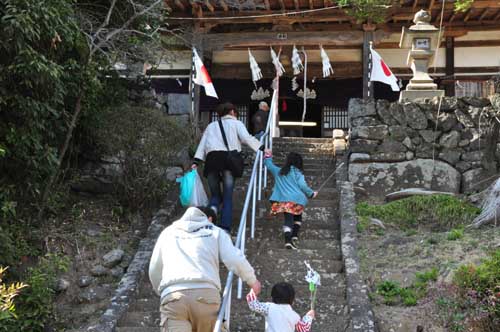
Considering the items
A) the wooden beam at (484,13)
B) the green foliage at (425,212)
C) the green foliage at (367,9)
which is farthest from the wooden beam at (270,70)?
the green foliage at (425,212)

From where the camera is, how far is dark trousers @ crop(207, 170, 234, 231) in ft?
24.7

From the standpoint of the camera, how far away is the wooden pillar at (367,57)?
45.4 ft

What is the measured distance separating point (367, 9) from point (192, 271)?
9222 millimetres

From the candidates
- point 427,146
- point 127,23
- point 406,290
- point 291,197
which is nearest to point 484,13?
point 427,146

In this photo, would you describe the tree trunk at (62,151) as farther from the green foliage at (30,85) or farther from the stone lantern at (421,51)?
the stone lantern at (421,51)

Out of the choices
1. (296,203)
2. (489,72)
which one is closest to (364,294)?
(296,203)

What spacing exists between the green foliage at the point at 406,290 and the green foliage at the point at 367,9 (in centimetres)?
654

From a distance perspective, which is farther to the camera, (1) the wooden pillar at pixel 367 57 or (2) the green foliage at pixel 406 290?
(1) the wooden pillar at pixel 367 57

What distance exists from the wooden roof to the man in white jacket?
9.28 metres

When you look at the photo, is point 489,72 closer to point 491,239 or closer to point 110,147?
point 491,239

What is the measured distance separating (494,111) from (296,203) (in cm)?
420

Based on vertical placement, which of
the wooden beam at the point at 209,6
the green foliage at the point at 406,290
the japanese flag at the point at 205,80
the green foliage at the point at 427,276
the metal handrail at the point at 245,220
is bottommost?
the green foliage at the point at 406,290

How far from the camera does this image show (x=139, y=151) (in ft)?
27.5

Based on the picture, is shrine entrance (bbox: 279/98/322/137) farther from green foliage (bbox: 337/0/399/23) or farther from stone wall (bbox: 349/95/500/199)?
stone wall (bbox: 349/95/500/199)
